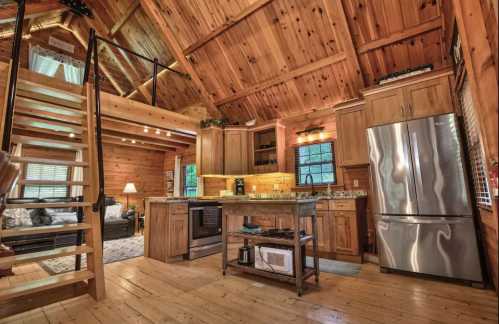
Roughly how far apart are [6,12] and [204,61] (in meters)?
3.69

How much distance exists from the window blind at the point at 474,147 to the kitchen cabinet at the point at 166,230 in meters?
3.70

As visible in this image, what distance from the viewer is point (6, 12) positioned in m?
4.41

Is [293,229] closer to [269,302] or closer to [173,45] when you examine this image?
[269,302]

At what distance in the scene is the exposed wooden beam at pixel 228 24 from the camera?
3989 millimetres

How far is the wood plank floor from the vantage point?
189 centimetres

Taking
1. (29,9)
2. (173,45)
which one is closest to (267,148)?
(173,45)

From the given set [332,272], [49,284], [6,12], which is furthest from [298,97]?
[6,12]

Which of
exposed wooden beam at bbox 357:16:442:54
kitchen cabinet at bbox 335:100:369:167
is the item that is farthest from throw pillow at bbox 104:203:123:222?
exposed wooden beam at bbox 357:16:442:54

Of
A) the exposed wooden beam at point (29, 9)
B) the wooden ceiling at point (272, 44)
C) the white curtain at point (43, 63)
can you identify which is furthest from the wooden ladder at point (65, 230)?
the wooden ceiling at point (272, 44)

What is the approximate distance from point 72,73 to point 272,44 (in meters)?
3.74

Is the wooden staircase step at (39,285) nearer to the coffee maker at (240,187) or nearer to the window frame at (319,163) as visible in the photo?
the coffee maker at (240,187)

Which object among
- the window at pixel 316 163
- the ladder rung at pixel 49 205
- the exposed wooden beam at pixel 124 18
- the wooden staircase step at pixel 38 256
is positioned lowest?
the wooden staircase step at pixel 38 256

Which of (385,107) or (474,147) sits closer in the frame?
(474,147)

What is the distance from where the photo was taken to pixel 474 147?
240 cm
